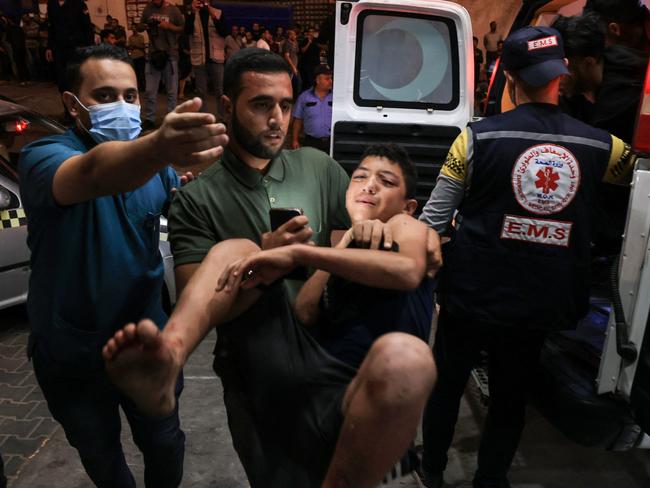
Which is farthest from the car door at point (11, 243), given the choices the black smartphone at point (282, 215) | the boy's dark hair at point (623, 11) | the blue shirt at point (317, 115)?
the boy's dark hair at point (623, 11)

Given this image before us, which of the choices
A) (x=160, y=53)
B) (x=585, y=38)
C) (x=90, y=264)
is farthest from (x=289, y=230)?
(x=160, y=53)

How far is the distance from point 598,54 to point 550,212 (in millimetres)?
900

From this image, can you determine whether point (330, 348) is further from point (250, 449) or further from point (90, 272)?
point (90, 272)

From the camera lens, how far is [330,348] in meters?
1.83

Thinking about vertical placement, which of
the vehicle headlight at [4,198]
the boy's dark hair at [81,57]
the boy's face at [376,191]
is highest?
the boy's dark hair at [81,57]

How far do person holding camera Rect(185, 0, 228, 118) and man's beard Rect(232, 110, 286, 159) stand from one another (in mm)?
9283

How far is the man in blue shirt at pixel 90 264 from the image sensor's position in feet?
6.64

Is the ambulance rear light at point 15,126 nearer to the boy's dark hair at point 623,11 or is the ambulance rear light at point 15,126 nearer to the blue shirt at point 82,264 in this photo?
the blue shirt at point 82,264

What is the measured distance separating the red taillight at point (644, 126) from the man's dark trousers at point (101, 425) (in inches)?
78.3

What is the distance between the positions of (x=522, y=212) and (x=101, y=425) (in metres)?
1.82

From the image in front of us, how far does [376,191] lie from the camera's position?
6.84 ft

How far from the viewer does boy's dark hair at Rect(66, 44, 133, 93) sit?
7.01ft

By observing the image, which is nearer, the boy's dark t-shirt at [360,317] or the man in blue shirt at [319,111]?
the boy's dark t-shirt at [360,317]

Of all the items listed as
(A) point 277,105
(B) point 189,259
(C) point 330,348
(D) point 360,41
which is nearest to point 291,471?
(C) point 330,348
